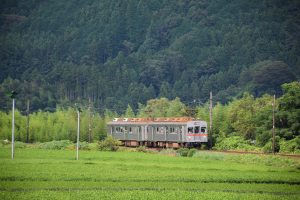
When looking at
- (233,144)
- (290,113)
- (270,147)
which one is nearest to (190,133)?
(233,144)

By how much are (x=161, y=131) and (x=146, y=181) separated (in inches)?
1226

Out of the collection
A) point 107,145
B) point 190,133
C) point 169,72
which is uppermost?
point 169,72

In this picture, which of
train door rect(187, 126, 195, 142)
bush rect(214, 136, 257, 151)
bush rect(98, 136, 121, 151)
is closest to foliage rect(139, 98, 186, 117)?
bush rect(98, 136, 121, 151)

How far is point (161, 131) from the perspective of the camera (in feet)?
205

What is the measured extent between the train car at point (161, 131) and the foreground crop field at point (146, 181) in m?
16.1

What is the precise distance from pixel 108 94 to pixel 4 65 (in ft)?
133

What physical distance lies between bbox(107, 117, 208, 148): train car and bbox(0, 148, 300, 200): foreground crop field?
16.1 metres

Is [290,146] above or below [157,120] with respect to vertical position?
below

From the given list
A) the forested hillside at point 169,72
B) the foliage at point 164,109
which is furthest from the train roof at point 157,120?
the forested hillside at point 169,72

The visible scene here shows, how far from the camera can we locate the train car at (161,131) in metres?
58.4

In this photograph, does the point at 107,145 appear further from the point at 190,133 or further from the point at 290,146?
the point at 290,146

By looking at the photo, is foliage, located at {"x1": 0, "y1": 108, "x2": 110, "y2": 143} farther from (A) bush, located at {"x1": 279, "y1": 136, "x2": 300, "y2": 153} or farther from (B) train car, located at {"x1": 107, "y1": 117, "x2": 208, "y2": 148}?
(A) bush, located at {"x1": 279, "y1": 136, "x2": 300, "y2": 153}

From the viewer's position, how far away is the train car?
58438 mm


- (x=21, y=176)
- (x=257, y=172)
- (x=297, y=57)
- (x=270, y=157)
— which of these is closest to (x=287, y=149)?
(x=270, y=157)
